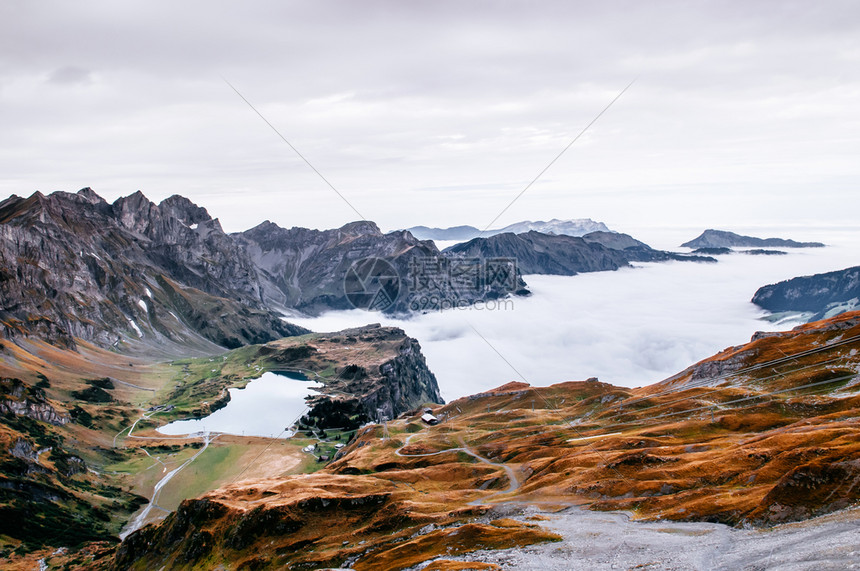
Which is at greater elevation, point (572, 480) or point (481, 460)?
point (572, 480)

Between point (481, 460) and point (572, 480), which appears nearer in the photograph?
point (572, 480)

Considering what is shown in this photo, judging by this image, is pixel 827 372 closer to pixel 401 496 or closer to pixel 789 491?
pixel 789 491

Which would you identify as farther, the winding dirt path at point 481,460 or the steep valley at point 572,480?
the winding dirt path at point 481,460

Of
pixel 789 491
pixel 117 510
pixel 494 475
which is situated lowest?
pixel 117 510

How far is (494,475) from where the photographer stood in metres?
118

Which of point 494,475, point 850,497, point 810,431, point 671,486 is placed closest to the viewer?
point 850,497

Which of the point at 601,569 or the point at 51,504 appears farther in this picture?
the point at 51,504

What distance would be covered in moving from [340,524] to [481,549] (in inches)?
1614

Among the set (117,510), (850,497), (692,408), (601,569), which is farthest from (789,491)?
(117,510)

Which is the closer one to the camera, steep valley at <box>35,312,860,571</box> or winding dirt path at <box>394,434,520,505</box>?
steep valley at <box>35,312,860,571</box>

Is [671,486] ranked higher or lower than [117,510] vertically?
higher

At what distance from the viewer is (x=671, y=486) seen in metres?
79.4

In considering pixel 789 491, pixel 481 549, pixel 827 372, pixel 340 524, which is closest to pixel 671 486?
pixel 789 491

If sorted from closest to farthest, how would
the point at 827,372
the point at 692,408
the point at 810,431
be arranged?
the point at 810,431, the point at 827,372, the point at 692,408
